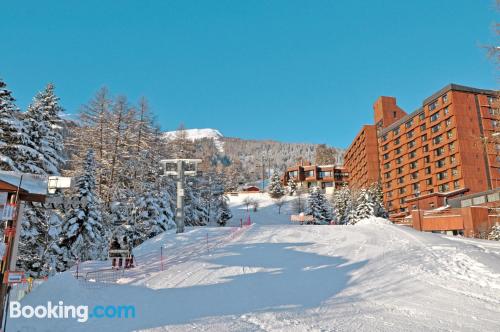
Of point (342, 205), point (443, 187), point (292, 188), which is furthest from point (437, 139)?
point (292, 188)

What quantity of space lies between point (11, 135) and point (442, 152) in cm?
6381

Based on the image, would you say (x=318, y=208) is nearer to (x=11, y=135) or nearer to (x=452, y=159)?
(x=452, y=159)

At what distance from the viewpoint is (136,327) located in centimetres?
832

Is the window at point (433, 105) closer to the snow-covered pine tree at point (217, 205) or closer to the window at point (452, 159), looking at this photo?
the window at point (452, 159)

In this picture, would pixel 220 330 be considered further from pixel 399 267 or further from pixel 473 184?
pixel 473 184

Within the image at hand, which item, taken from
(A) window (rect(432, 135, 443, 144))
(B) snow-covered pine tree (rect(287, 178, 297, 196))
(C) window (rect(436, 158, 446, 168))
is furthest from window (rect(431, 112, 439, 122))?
(B) snow-covered pine tree (rect(287, 178, 297, 196))

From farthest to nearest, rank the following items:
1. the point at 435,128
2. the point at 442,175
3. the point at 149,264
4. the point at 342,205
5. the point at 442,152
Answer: the point at 342,205 → the point at 435,128 → the point at 442,152 → the point at 442,175 → the point at 149,264

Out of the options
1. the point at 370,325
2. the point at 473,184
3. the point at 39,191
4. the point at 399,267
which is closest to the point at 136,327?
the point at 39,191

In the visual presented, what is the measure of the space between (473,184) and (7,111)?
61.7m

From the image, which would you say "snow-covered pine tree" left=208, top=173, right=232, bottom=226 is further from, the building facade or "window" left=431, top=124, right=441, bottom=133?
"window" left=431, top=124, right=441, bottom=133

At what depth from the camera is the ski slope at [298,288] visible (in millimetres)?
8719

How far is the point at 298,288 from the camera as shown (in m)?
12.5

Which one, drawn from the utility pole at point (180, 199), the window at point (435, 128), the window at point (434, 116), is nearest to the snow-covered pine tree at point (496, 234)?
the utility pole at point (180, 199)

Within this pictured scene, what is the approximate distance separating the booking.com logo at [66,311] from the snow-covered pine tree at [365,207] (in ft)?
162
